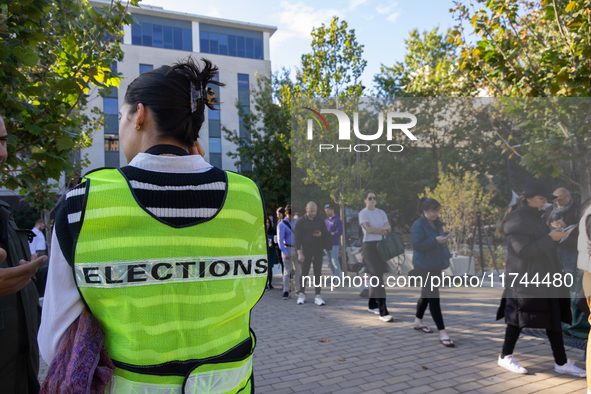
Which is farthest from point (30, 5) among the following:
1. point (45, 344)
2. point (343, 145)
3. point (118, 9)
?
point (343, 145)

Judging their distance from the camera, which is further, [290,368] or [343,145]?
[343,145]

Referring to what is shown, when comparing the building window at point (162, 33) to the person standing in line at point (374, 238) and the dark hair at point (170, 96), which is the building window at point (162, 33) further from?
the dark hair at point (170, 96)

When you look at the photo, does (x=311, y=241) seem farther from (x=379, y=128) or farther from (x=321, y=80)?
(x=321, y=80)

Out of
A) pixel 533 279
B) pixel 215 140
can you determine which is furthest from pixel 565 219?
pixel 215 140

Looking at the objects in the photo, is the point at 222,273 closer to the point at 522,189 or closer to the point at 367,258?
the point at 522,189

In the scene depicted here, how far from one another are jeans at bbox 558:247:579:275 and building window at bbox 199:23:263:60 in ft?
121

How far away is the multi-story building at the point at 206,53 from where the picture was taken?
3228 centimetres

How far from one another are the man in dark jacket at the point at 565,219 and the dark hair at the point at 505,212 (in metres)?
0.36

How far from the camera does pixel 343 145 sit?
5828mm

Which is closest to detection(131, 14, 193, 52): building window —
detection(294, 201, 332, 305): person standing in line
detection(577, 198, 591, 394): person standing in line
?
detection(294, 201, 332, 305): person standing in line

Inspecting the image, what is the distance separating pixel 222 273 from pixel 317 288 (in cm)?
763

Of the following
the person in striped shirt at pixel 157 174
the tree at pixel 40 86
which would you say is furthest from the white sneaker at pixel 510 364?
the tree at pixel 40 86

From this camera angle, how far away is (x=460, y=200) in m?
5.44

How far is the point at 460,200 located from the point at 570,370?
2.22 metres
